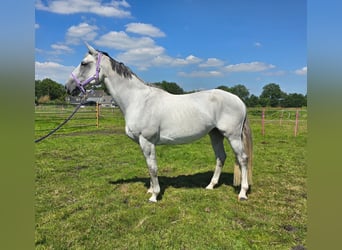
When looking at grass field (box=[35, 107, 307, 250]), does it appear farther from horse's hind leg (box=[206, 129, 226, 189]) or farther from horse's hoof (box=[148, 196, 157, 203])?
horse's hind leg (box=[206, 129, 226, 189])

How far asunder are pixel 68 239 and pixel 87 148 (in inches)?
252

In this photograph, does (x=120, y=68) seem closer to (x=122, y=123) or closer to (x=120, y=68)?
(x=120, y=68)

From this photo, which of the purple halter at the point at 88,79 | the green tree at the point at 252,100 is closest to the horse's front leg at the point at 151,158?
the purple halter at the point at 88,79

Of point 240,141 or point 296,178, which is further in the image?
point 296,178

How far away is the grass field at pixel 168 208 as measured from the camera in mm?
2955

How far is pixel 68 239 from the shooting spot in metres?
2.99

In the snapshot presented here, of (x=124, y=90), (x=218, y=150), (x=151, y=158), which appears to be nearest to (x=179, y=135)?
(x=151, y=158)

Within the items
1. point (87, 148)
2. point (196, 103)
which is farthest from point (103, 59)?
point (87, 148)

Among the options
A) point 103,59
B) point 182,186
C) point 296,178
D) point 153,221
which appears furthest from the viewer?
point 296,178

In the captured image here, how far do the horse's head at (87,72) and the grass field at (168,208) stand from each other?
2.00 meters

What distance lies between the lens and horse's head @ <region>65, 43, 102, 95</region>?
13.3 feet

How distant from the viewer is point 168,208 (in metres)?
3.80
